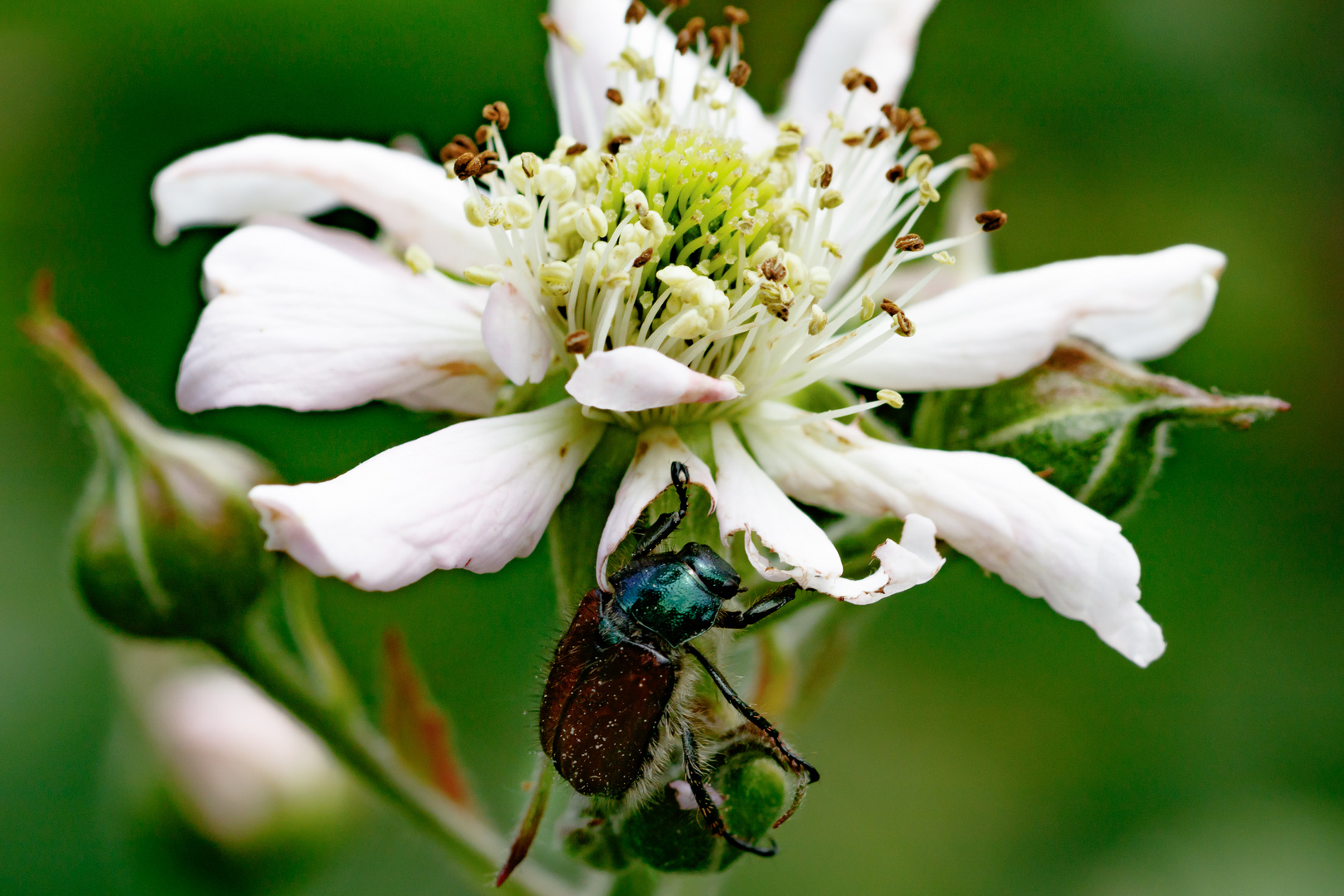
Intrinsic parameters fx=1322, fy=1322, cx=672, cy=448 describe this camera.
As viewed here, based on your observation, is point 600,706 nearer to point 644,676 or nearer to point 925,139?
point 644,676

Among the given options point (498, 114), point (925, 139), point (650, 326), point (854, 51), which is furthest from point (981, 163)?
point (498, 114)

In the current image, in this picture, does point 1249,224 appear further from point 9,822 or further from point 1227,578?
point 9,822

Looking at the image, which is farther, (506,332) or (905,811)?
(905,811)

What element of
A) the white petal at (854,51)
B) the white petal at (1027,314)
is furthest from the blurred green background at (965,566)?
the white petal at (1027,314)

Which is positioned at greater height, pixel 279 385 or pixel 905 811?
pixel 279 385

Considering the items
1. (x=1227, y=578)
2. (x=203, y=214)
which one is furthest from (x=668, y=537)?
(x=1227, y=578)
